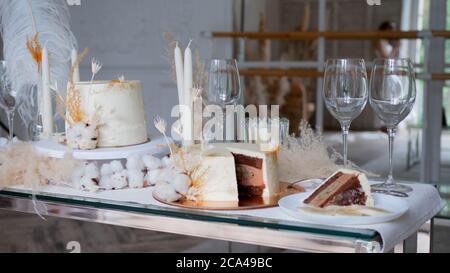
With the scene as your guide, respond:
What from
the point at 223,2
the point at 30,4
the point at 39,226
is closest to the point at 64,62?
the point at 30,4

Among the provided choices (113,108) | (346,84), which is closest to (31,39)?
(113,108)

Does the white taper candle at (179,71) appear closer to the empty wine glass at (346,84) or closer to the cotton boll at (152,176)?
the cotton boll at (152,176)

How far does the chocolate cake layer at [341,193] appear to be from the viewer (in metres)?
0.80

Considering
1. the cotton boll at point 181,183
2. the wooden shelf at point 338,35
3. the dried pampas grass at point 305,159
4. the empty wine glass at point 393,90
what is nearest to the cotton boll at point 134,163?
the cotton boll at point 181,183

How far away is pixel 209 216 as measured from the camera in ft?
2.55

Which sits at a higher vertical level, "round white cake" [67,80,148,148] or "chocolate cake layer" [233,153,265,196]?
"round white cake" [67,80,148,148]

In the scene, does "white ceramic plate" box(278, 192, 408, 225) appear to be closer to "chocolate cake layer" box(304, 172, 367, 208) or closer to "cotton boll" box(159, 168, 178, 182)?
"chocolate cake layer" box(304, 172, 367, 208)

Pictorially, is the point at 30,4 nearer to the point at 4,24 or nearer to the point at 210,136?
the point at 4,24

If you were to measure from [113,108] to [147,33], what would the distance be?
7.95ft

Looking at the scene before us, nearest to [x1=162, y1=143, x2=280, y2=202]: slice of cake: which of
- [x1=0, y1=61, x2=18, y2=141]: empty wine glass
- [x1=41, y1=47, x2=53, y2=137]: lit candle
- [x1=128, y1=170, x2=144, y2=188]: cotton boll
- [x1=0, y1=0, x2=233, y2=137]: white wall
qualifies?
[x1=128, y1=170, x2=144, y2=188]: cotton boll

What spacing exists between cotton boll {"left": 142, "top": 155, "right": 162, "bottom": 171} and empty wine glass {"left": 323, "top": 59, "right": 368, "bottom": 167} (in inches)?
10.8

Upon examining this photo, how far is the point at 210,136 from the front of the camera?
2.99 feet

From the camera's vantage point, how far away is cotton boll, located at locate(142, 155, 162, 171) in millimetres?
952
